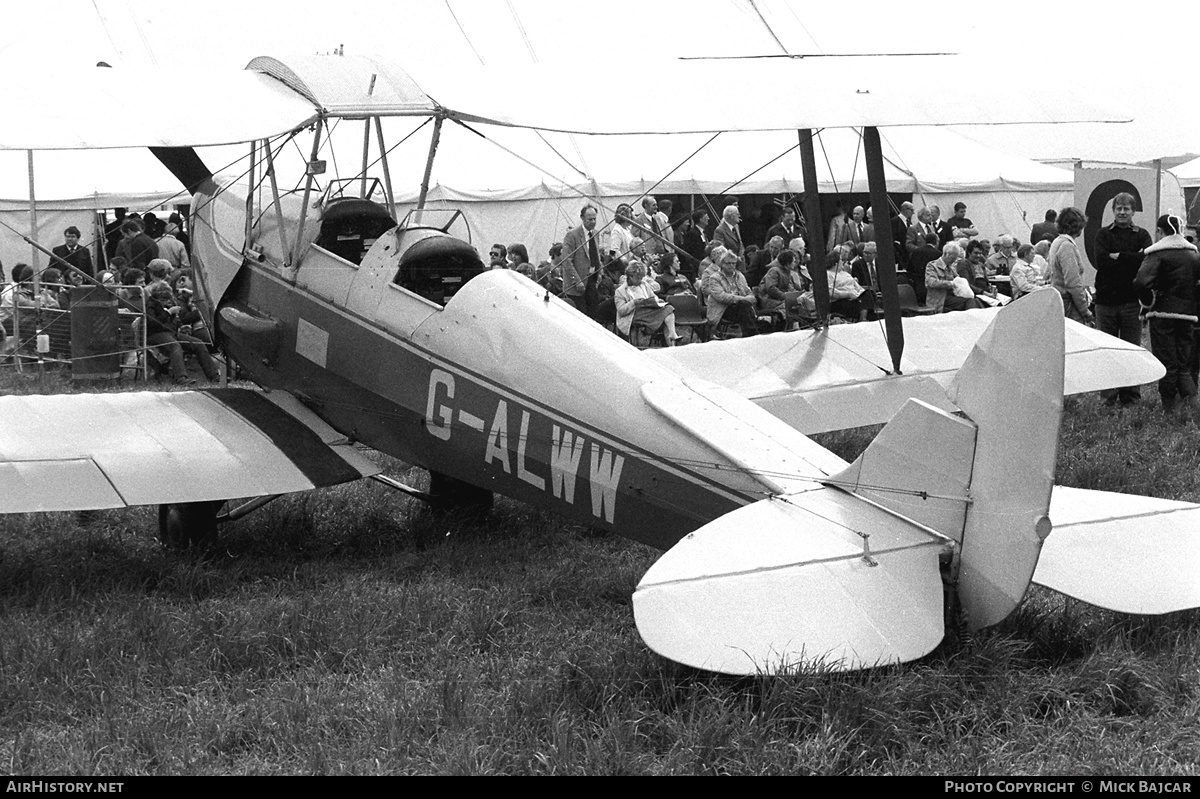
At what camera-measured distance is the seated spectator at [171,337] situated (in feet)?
40.3

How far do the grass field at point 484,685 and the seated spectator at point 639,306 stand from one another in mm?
6574

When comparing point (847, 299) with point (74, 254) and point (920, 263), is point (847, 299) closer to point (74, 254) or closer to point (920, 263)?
point (920, 263)

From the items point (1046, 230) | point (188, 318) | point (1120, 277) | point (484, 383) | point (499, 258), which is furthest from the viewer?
point (1046, 230)

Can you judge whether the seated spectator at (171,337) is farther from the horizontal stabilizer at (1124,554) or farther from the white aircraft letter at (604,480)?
the horizontal stabilizer at (1124,554)

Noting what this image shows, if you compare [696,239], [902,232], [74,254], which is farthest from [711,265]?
[74,254]

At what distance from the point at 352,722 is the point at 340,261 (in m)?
3.25

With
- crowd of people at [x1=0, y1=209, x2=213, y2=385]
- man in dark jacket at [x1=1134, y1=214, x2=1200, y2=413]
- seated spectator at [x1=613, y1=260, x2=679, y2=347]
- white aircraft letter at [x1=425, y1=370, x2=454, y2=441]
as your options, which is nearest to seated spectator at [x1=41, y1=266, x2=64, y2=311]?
crowd of people at [x1=0, y1=209, x2=213, y2=385]

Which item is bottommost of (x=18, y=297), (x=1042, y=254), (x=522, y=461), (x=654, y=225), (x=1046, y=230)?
(x=522, y=461)

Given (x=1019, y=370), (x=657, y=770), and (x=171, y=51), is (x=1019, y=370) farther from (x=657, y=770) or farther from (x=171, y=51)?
(x=171, y=51)

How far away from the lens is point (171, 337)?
1245cm

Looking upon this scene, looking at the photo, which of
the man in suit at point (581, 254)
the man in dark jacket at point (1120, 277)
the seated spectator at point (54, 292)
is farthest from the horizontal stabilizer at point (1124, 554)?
the seated spectator at point (54, 292)

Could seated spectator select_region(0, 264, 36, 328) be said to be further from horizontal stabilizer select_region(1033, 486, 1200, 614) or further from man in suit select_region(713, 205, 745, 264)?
A: horizontal stabilizer select_region(1033, 486, 1200, 614)

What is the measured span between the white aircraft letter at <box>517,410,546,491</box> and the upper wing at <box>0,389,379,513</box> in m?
1.11

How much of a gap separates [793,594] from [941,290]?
1080 cm
